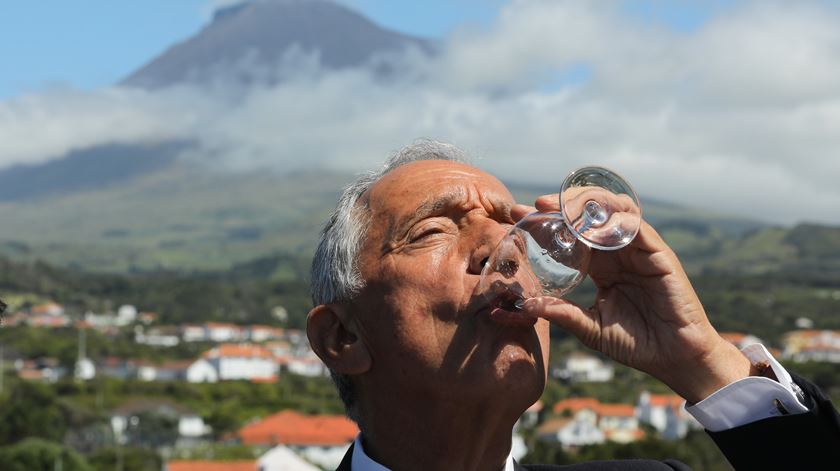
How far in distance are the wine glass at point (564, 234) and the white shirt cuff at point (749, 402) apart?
43 centimetres

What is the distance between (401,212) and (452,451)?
1.94 feet

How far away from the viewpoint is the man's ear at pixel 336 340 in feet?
10.8

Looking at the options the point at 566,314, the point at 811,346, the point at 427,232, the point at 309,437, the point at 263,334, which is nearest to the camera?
the point at 566,314

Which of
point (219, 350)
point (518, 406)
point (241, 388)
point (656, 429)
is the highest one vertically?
point (518, 406)

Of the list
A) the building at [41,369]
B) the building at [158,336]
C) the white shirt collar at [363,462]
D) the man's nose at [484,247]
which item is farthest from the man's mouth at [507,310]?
the building at [158,336]

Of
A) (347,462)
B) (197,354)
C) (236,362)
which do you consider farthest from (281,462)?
(197,354)

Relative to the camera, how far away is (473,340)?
10.00 ft

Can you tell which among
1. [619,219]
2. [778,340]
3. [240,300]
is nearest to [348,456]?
[619,219]

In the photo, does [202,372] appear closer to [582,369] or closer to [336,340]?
[582,369]

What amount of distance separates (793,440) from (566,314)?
0.60m

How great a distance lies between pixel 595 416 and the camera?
6681cm

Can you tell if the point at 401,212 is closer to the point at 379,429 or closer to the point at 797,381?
the point at 379,429

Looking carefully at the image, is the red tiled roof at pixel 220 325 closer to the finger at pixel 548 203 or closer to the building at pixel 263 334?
the building at pixel 263 334

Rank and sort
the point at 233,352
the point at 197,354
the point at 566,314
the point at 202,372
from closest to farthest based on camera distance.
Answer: the point at 566,314 → the point at 202,372 → the point at 233,352 → the point at 197,354
